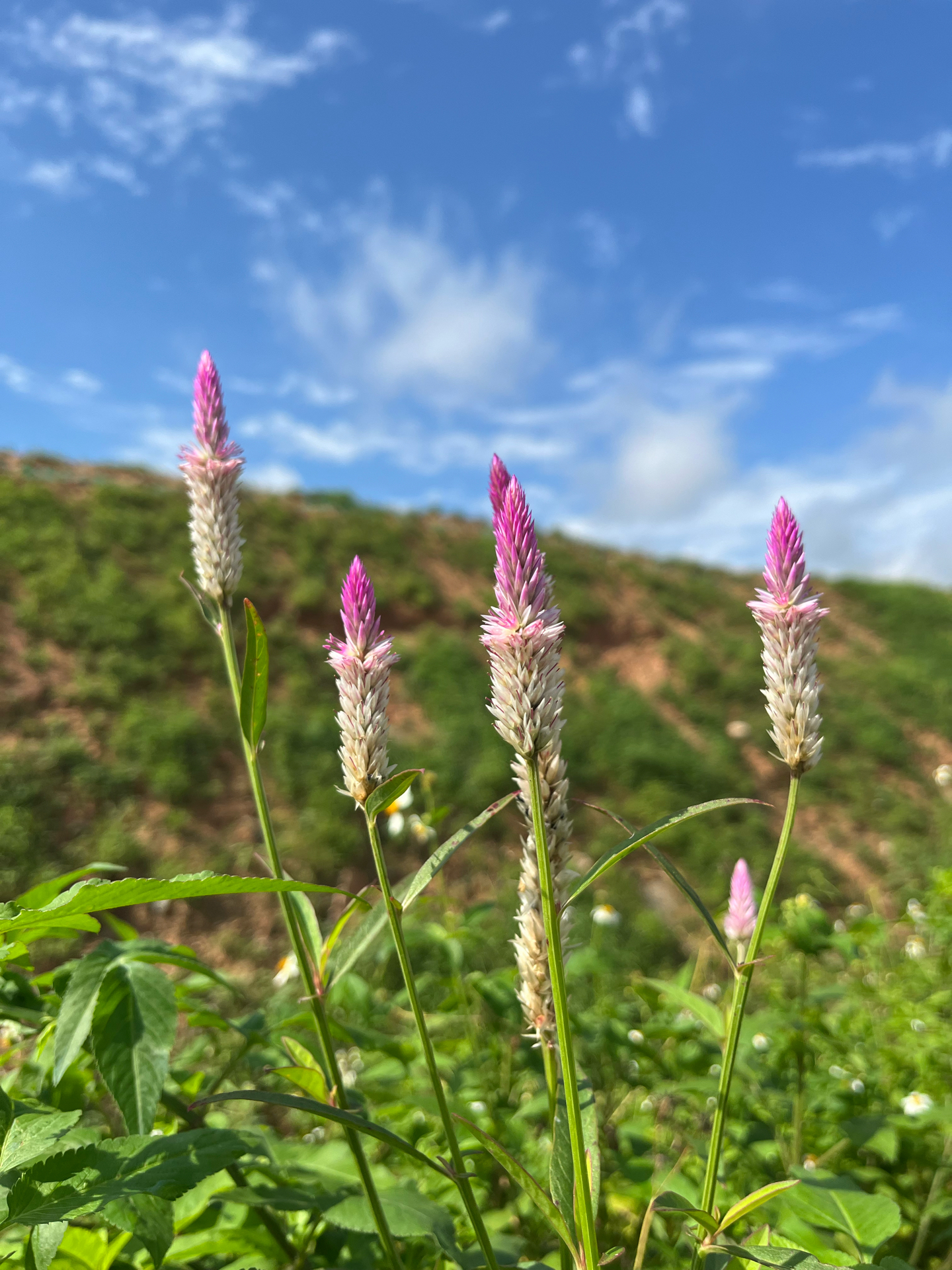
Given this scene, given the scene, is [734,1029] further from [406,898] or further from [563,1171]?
[406,898]

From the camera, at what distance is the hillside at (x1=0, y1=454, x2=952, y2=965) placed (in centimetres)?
659

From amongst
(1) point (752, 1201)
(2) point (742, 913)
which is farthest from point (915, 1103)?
(1) point (752, 1201)

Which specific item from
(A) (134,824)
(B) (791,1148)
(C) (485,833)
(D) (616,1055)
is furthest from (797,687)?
(C) (485,833)

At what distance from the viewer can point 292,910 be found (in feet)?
3.41

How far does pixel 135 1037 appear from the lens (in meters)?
1.07

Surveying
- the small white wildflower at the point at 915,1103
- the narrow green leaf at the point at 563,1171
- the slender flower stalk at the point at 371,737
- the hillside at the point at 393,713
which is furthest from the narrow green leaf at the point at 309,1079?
the hillside at the point at 393,713

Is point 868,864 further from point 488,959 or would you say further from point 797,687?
point 797,687

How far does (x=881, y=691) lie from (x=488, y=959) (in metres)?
11.3

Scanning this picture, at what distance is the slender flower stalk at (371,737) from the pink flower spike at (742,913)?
1.77 feet

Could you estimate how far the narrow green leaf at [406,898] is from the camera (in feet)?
2.88

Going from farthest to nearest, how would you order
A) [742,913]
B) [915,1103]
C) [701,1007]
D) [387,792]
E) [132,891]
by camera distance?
[915,1103] → [701,1007] → [742,913] → [387,792] → [132,891]

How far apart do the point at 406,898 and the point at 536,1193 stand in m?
0.35

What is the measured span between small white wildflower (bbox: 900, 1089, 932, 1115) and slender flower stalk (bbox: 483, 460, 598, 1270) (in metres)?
1.98

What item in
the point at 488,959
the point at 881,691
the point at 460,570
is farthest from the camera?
the point at 881,691
